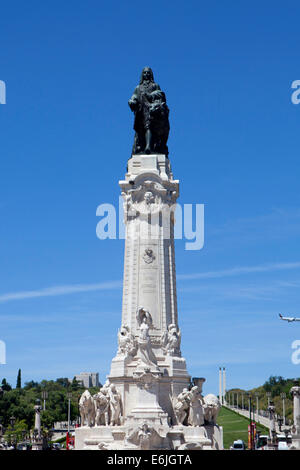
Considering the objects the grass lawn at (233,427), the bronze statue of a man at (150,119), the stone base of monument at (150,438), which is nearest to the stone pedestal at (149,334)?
the stone base of monument at (150,438)

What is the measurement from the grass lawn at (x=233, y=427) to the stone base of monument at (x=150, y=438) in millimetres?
33586

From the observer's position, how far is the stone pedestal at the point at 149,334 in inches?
1817

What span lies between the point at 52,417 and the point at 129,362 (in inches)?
2886

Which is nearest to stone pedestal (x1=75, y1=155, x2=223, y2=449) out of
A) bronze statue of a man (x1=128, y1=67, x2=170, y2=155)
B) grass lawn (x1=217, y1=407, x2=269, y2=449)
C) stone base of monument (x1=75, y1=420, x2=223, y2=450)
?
stone base of monument (x1=75, y1=420, x2=223, y2=450)

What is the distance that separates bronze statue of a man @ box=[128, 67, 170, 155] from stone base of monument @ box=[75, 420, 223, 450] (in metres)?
17.2

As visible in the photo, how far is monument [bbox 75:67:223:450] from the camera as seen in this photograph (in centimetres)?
4650

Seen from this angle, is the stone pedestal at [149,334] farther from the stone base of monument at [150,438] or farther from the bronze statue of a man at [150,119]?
the bronze statue of a man at [150,119]

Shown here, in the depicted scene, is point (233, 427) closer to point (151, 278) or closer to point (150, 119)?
point (151, 278)

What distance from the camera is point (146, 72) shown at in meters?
55.2

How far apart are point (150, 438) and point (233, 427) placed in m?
66.8

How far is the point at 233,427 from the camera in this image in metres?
109

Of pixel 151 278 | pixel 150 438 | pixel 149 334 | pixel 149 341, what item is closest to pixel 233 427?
pixel 151 278
